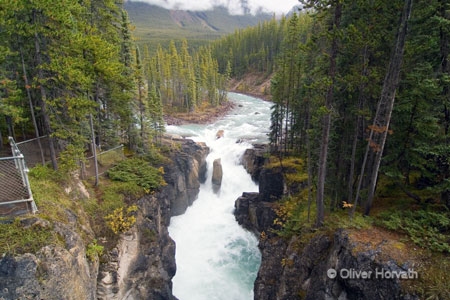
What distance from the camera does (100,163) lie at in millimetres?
19875

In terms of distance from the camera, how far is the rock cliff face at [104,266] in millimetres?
8836

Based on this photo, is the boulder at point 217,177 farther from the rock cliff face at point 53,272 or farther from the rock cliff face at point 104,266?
the rock cliff face at point 53,272

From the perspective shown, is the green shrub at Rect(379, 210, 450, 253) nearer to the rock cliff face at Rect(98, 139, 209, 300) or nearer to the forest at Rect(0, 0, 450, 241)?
the forest at Rect(0, 0, 450, 241)

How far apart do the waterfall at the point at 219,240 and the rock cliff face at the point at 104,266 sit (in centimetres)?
297

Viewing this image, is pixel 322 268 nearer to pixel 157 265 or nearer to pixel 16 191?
pixel 157 265

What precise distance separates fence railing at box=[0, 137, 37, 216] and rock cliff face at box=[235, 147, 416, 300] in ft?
41.3

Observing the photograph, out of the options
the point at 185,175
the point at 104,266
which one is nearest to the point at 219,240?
the point at 185,175

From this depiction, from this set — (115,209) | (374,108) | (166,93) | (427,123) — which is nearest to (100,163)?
(115,209)

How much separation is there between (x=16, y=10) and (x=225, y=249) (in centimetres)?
2224

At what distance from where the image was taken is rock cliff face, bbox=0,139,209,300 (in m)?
8.84

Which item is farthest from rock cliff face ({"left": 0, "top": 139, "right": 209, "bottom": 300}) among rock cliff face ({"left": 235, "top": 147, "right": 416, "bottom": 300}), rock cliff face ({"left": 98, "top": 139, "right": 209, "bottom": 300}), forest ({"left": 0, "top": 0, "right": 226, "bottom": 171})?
rock cliff face ({"left": 235, "top": 147, "right": 416, "bottom": 300})

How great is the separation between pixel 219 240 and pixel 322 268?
14594mm

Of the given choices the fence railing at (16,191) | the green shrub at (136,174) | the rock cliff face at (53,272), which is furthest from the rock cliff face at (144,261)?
the fence railing at (16,191)

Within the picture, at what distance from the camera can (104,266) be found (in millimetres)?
13859
